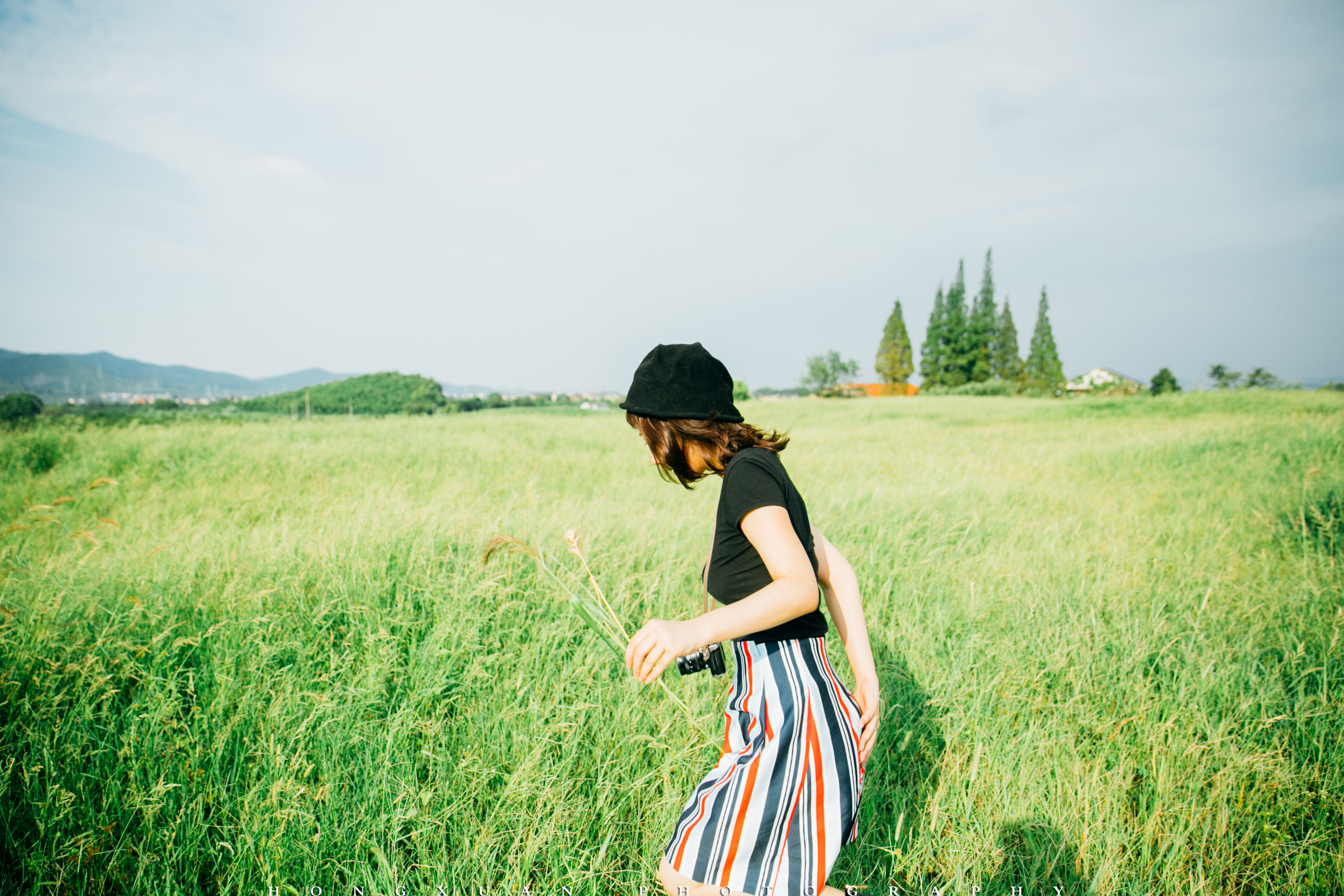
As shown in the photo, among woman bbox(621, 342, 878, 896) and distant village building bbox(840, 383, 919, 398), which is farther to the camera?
distant village building bbox(840, 383, 919, 398)

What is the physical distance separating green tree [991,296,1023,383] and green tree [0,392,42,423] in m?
65.4

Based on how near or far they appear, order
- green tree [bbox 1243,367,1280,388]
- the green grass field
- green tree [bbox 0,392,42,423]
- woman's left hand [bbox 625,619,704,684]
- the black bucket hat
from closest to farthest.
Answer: woman's left hand [bbox 625,619,704,684], the black bucket hat, the green grass field, green tree [bbox 0,392,42,423], green tree [bbox 1243,367,1280,388]

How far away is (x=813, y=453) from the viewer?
10.9 meters

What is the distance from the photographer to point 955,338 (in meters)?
59.5

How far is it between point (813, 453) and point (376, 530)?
8639 mm

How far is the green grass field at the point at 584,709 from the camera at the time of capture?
6.02 feet

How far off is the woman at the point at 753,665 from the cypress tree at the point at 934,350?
6483 centimetres

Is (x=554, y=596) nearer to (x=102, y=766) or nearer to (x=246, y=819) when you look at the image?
(x=246, y=819)

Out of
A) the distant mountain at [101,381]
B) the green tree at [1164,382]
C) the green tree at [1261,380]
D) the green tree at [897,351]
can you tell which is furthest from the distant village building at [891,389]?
the distant mountain at [101,381]

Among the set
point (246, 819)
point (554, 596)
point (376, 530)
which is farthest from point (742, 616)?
point (376, 530)

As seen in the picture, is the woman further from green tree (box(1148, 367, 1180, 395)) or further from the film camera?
green tree (box(1148, 367, 1180, 395))

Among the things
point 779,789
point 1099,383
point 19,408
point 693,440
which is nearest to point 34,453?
point 19,408

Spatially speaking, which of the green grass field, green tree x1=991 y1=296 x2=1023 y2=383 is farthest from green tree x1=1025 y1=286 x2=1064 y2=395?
the green grass field

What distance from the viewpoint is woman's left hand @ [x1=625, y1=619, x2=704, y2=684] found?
3.42 ft
